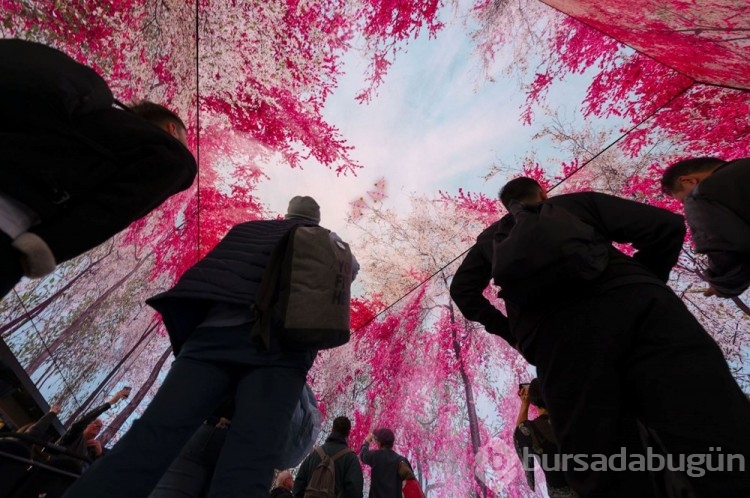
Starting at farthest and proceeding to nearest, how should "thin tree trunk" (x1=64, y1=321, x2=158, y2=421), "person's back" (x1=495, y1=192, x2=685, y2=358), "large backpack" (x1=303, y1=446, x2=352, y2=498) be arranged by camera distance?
"thin tree trunk" (x1=64, y1=321, x2=158, y2=421) → "large backpack" (x1=303, y1=446, x2=352, y2=498) → "person's back" (x1=495, y1=192, x2=685, y2=358)

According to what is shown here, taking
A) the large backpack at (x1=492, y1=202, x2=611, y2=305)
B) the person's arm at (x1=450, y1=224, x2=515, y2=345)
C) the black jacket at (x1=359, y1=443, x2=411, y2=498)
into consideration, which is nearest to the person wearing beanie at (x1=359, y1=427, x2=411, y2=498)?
the black jacket at (x1=359, y1=443, x2=411, y2=498)

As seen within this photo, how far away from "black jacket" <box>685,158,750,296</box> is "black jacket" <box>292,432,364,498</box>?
2706 millimetres

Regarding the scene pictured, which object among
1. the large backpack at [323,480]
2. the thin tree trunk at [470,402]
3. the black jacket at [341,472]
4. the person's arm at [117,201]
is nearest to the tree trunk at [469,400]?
the thin tree trunk at [470,402]

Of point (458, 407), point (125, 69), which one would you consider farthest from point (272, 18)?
point (458, 407)

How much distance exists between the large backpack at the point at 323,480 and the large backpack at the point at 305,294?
6.98 ft

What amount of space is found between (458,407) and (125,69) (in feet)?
14.6

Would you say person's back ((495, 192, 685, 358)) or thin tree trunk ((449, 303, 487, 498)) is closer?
person's back ((495, 192, 685, 358))

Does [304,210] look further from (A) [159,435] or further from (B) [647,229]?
(B) [647,229]

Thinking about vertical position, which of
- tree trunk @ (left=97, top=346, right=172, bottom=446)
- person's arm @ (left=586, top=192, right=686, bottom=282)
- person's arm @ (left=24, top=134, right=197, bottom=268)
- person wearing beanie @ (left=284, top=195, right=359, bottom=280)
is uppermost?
tree trunk @ (left=97, top=346, right=172, bottom=446)

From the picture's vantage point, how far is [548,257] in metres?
1.14

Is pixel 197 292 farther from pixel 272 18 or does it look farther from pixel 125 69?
pixel 272 18

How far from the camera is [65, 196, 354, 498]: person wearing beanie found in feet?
3.39

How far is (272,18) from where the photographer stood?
2.90 metres

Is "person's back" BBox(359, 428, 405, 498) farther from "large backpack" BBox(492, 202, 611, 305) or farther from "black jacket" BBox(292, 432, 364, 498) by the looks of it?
"large backpack" BBox(492, 202, 611, 305)
